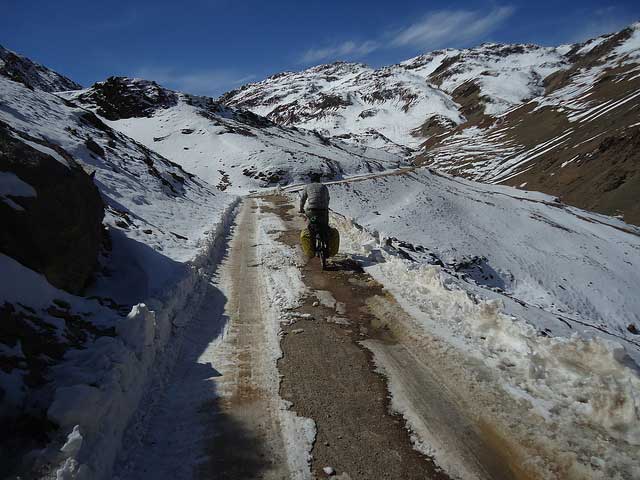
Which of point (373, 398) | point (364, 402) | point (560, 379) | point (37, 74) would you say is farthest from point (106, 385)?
point (37, 74)

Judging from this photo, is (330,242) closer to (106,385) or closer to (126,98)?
(106,385)

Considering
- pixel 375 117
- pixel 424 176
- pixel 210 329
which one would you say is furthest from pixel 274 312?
pixel 375 117

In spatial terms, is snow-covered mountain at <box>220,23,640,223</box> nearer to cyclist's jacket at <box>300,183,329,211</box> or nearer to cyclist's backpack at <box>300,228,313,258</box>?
cyclist's jacket at <box>300,183,329,211</box>

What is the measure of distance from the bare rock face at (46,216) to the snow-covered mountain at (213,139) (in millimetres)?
36958

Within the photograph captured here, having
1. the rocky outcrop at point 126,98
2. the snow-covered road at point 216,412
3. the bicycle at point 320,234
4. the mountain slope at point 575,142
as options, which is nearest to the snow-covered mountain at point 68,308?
the snow-covered road at point 216,412

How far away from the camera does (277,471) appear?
3.22 m

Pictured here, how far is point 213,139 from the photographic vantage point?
2227 inches

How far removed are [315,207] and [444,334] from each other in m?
5.06

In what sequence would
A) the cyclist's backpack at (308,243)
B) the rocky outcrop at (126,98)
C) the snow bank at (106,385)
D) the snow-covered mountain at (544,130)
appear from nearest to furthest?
the snow bank at (106,385)
the cyclist's backpack at (308,243)
the snow-covered mountain at (544,130)
the rocky outcrop at (126,98)

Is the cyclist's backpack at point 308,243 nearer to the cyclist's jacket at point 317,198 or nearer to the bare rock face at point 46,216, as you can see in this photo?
the cyclist's jacket at point 317,198

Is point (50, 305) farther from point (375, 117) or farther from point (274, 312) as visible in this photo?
point (375, 117)

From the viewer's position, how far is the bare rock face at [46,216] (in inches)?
185

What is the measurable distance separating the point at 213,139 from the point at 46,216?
5498cm

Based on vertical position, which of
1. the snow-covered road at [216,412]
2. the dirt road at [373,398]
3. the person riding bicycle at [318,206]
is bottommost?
the snow-covered road at [216,412]
